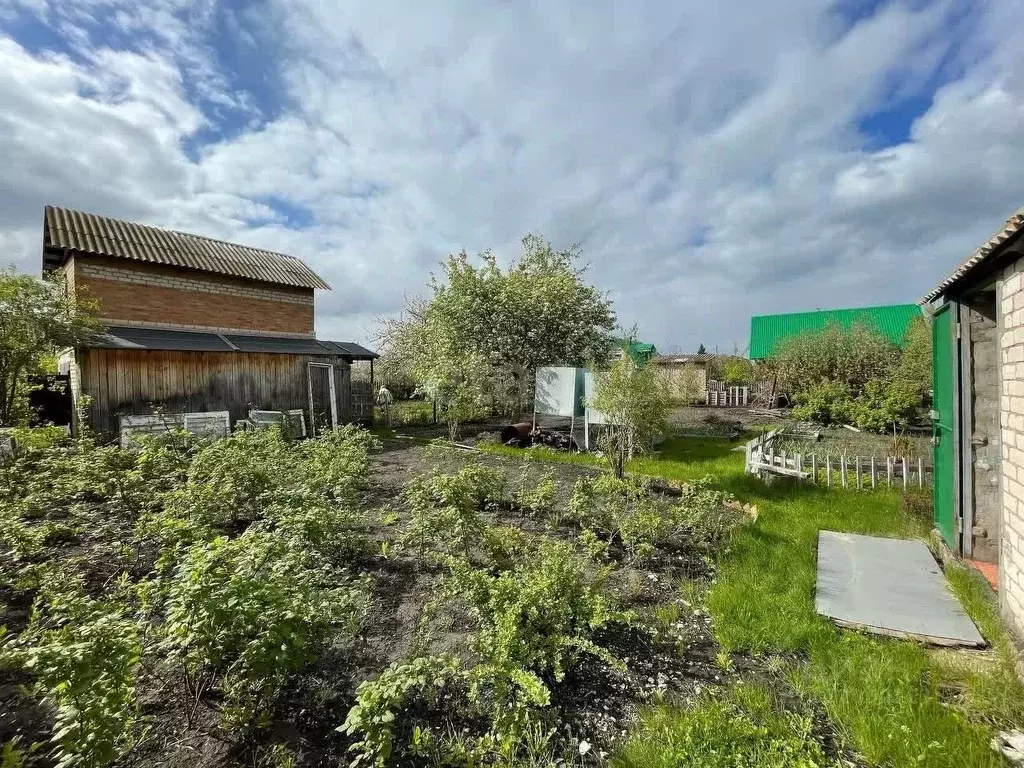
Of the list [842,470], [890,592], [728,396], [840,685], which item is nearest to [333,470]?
[840,685]

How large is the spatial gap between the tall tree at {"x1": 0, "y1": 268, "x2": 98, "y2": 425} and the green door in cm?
1444

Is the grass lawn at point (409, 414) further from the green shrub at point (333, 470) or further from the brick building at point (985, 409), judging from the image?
the brick building at point (985, 409)

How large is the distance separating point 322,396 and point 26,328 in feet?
22.9

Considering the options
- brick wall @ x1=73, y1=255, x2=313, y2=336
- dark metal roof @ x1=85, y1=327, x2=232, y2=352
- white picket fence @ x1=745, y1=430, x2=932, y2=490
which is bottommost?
white picket fence @ x1=745, y1=430, x2=932, y2=490

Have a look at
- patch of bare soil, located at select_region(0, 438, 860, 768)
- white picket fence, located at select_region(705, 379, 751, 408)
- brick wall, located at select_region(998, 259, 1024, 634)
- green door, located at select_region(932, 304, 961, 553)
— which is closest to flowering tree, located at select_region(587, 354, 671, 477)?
patch of bare soil, located at select_region(0, 438, 860, 768)

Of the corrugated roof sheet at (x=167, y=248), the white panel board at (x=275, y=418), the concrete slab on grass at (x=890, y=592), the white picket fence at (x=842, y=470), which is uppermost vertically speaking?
the corrugated roof sheet at (x=167, y=248)

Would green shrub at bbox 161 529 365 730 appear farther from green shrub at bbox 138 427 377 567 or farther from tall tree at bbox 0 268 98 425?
tall tree at bbox 0 268 98 425

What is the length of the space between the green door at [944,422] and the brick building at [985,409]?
11 millimetres

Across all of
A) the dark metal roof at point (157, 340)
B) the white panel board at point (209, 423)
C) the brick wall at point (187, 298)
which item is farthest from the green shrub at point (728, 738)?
the brick wall at point (187, 298)

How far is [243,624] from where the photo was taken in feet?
7.20

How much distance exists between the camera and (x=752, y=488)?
6.99 meters

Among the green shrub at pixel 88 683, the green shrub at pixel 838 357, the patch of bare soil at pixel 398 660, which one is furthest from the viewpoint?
the green shrub at pixel 838 357

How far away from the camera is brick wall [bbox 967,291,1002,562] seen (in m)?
4.20

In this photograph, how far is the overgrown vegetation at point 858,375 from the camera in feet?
40.9
